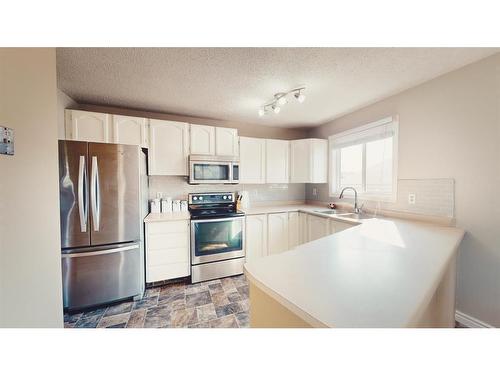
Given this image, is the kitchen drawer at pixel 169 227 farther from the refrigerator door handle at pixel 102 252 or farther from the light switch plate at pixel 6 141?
the light switch plate at pixel 6 141

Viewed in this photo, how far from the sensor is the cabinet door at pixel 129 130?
7.18 ft

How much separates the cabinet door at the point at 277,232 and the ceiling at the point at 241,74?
63.5 inches

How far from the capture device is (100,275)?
1.79m

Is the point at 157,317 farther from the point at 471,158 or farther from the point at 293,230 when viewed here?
the point at 471,158

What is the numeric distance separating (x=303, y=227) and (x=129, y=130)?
2.76 meters

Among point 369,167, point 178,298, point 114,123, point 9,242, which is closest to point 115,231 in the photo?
point 178,298

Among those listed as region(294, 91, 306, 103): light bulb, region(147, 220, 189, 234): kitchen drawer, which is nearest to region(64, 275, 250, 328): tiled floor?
region(147, 220, 189, 234): kitchen drawer

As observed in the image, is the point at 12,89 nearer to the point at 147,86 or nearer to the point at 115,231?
the point at 147,86

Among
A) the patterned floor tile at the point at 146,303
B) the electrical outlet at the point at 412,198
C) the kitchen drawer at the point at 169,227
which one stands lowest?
the patterned floor tile at the point at 146,303

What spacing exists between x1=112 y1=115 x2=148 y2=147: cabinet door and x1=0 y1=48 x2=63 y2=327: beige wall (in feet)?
4.18

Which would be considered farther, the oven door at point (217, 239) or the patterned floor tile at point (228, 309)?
the oven door at point (217, 239)

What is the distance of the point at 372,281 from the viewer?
0.68 metres

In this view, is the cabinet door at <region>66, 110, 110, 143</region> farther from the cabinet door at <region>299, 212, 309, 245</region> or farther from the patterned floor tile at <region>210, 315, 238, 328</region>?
the cabinet door at <region>299, 212, 309, 245</region>

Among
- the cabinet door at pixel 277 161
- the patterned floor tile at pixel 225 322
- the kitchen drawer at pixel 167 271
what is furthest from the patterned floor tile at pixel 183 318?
the cabinet door at pixel 277 161
